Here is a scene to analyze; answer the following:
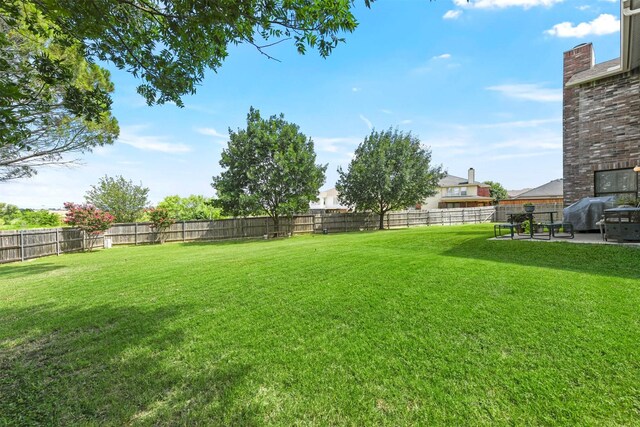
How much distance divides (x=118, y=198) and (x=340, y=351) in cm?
2585

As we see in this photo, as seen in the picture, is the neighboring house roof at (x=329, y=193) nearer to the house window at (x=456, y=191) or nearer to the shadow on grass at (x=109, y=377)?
the house window at (x=456, y=191)

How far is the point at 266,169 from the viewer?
59.9ft

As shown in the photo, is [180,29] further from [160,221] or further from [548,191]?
[548,191]

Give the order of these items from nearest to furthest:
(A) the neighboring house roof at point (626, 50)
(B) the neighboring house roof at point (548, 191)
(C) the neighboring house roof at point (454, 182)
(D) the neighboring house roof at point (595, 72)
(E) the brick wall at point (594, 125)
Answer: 1. (A) the neighboring house roof at point (626, 50)
2. (E) the brick wall at point (594, 125)
3. (D) the neighboring house roof at point (595, 72)
4. (B) the neighboring house roof at point (548, 191)
5. (C) the neighboring house roof at point (454, 182)

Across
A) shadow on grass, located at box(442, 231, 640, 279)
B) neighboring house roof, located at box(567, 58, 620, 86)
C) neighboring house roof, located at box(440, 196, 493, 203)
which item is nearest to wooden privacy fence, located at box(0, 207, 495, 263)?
neighboring house roof, located at box(440, 196, 493, 203)

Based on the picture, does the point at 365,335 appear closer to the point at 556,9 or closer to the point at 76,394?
the point at 76,394

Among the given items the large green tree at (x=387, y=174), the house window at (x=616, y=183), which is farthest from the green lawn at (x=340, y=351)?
the large green tree at (x=387, y=174)

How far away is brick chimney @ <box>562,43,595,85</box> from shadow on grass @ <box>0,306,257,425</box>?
14.4 m

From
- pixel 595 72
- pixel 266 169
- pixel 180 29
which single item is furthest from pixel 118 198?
pixel 595 72

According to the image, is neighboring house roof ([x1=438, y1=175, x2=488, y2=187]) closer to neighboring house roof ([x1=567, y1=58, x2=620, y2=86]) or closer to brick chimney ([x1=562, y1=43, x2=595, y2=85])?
brick chimney ([x1=562, y1=43, x2=595, y2=85])

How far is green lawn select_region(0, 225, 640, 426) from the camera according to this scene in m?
2.12

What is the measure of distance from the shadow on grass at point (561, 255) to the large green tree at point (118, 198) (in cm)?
2400

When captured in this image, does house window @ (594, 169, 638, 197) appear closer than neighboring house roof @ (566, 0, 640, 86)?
No

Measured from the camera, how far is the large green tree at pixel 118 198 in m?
22.8
